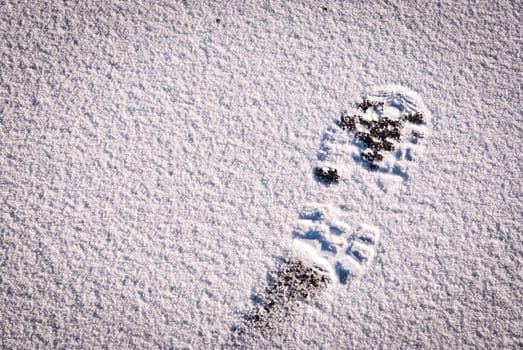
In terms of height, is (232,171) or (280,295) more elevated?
(232,171)

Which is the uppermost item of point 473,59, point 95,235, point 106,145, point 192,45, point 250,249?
point 473,59

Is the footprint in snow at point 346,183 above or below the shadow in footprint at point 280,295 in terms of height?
above

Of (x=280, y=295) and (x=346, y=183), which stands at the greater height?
(x=346, y=183)

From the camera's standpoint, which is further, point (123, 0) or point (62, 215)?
point (123, 0)

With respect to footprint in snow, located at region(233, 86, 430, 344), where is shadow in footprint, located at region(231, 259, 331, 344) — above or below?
below

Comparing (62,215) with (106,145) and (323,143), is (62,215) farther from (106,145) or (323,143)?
(323,143)

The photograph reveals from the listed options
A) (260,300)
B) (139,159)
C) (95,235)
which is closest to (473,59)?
(260,300)

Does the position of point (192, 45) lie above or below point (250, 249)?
above
